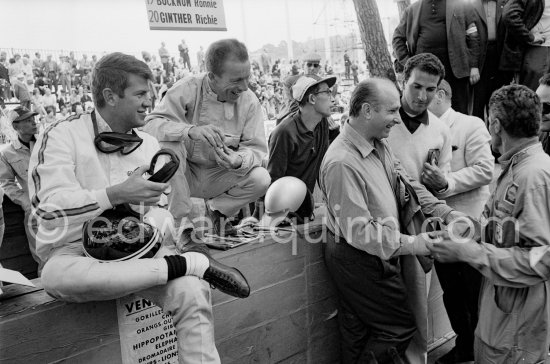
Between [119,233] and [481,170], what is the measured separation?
7.96 feet

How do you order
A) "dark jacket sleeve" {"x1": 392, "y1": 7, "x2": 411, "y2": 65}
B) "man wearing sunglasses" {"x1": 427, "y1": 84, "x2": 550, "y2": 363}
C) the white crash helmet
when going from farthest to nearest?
1. "dark jacket sleeve" {"x1": 392, "y1": 7, "x2": 411, "y2": 65}
2. the white crash helmet
3. "man wearing sunglasses" {"x1": 427, "y1": 84, "x2": 550, "y2": 363}

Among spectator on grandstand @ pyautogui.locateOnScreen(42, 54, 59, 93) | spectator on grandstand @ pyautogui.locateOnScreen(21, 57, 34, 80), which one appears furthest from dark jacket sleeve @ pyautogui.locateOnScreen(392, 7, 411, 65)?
spectator on grandstand @ pyautogui.locateOnScreen(42, 54, 59, 93)

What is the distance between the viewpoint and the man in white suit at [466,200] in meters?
3.28

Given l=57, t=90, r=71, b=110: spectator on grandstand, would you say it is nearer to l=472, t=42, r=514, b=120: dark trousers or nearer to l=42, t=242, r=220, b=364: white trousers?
l=472, t=42, r=514, b=120: dark trousers

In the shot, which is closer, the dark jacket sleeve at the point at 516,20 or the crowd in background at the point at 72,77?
the dark jacket sleeve at the point at 516,20

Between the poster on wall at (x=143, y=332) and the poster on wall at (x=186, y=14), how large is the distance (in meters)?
2.47

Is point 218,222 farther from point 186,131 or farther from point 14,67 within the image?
point 14,67

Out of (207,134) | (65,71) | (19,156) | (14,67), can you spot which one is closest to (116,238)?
(207,134)

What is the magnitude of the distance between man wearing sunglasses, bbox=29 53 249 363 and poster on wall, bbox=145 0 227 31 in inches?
70.4

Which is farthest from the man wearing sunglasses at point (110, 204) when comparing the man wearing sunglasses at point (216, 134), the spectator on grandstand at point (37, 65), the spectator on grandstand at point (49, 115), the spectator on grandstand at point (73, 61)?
the spectator on grandstand at point (73, 61)

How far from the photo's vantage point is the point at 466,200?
3.38 metres

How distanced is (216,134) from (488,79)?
4217mm

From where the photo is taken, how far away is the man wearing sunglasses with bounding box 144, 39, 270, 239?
2.88 meters

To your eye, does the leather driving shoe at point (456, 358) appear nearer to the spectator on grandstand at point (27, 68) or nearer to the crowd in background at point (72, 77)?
the crowd in background at point (72, 77)
